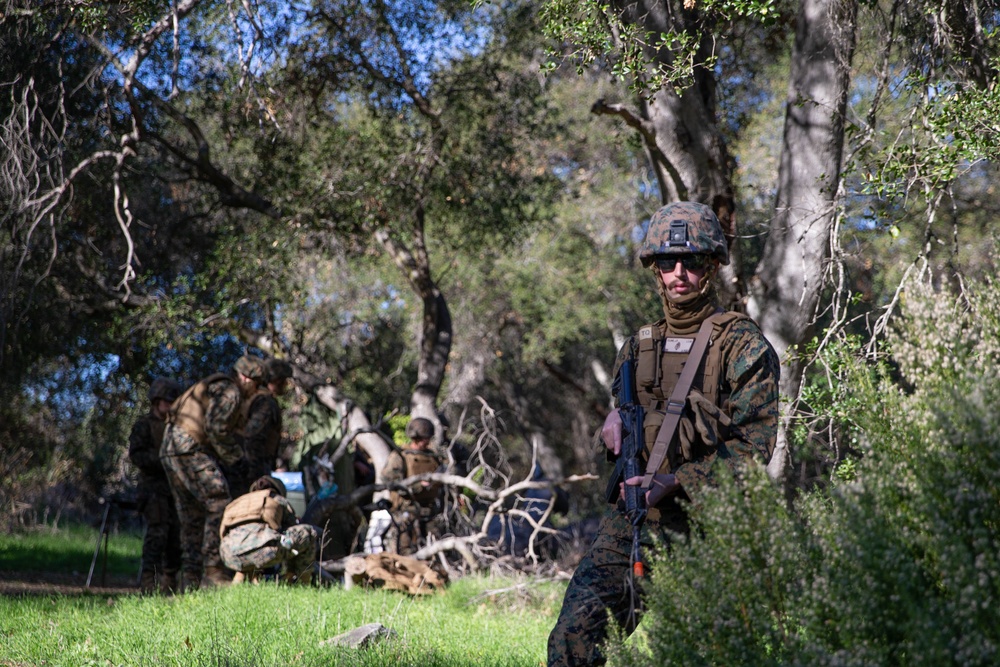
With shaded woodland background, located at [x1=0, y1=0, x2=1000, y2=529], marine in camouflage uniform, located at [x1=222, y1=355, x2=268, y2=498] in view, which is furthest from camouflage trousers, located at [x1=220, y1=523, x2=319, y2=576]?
shaded woodland background, located at [x1=0, y1=0, x2=1000, y2=529]

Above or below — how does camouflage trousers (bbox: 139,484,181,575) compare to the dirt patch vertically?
above

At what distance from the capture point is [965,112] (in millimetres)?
6348

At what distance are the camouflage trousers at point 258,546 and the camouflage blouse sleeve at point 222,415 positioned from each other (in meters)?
0.86

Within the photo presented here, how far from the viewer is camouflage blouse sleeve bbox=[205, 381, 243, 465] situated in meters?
8.25

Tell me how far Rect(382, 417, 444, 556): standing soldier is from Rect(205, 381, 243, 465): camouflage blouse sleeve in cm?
260

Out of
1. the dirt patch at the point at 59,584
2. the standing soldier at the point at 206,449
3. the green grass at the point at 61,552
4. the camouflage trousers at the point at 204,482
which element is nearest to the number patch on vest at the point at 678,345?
the standing soldier at the point at 206,449

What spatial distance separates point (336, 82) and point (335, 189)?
63.0 inches

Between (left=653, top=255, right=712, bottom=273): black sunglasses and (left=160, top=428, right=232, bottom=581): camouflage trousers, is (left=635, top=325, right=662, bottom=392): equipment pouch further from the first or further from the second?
(left=160, top=428, right=232, bottom=581): camouflage trousers

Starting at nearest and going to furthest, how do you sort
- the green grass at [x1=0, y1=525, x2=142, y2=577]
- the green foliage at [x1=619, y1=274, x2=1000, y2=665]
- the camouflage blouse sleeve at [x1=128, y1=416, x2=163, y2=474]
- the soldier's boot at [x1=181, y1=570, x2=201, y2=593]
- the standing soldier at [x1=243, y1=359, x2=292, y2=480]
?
the green foliage at [x1=619, y1=274, x2=1000, y2=665] → the soldier's boot at [x1=181, y1=570, x2=201, y2=593] → the standing soldier at [x1=243, y1=359, x2=292, y2=480] → the camouflage blouse sleeve at [x1=128, y1=416, x2=163, y2=474] → the green grass at [x1=0, y1=525, x2=142, y2=577]

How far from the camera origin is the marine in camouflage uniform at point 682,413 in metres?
3.73

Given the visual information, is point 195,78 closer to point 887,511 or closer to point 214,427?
point 214,427

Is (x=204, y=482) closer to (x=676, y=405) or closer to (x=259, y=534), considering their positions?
(x=259, y=534)

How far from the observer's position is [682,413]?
12.7ft


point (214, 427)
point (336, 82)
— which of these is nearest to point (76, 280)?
point (336, 82)
